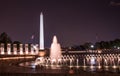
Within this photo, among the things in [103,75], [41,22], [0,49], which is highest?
[41,22]

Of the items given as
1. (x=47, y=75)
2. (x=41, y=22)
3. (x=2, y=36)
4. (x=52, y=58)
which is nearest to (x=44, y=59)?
(x=52, y=58)

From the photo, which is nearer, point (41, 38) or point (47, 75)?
point (47, 75)

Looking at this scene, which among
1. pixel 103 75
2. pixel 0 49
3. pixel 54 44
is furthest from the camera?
pixel 54 44

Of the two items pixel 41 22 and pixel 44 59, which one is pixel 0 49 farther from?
pixel 41 22

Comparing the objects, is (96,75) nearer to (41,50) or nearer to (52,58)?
(52,58)

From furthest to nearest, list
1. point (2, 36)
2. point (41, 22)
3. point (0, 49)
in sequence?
point (2, 36), point (41, 22), point (0, 49)

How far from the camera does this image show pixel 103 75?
1293 inches

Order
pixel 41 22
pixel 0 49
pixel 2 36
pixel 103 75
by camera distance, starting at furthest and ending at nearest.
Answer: pixel 2 36
pixel 41 22
pixel 0 49
pixel 103 75

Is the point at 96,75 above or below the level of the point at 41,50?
below

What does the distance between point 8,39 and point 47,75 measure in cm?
10202

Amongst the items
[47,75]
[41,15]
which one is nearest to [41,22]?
[41,15]

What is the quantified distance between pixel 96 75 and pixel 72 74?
2296 mm

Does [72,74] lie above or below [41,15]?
below

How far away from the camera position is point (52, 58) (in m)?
86.4
